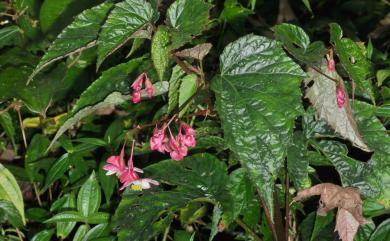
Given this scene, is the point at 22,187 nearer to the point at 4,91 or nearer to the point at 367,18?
the point at 4,91

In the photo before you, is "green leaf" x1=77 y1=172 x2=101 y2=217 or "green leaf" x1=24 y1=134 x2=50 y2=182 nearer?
"green leaf" x1=77 y1=172 x2=101 y2=217

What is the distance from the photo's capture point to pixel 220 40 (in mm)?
1655

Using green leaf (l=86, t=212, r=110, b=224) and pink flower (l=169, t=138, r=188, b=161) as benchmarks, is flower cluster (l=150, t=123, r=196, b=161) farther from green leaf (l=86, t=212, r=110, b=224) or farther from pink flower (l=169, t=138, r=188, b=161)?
green leaf (l=86, t=212, r=110, b=224)

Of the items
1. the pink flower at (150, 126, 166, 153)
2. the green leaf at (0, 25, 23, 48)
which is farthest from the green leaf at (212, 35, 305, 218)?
the green leaf at (0, 25, 23, 48)

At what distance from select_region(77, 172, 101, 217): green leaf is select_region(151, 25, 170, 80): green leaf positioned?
1.62 feet

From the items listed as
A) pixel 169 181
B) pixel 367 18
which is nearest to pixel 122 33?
pixel 169 181

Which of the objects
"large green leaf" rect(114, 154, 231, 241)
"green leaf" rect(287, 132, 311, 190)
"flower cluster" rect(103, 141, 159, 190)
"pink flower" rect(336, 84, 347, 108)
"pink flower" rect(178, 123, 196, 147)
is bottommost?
"large green leaf" rect(114, 154, 231, 241)

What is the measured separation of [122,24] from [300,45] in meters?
0.35

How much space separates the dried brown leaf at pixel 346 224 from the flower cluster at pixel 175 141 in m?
0.31

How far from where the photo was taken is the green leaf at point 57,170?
1479 millimetres

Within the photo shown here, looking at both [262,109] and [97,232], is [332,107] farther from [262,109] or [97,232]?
[97,232]

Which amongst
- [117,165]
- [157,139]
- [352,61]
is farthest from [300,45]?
[117,165]

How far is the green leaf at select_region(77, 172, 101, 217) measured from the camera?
4.58ft

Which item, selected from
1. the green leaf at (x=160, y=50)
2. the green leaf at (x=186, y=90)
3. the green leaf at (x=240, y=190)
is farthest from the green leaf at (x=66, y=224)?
the green leaf at (x=160, y=50)
